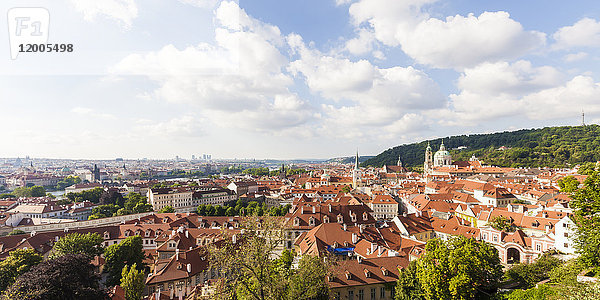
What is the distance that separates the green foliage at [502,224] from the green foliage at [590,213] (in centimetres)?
2309

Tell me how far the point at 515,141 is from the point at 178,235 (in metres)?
203

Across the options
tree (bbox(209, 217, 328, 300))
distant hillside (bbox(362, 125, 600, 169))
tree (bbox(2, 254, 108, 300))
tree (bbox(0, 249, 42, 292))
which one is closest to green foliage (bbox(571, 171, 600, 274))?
tree (bbox(209, 217, 328, 300))

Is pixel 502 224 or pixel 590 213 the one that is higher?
pixel 590 213

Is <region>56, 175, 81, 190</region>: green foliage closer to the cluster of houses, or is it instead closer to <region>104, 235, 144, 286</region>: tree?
the cluster of houses

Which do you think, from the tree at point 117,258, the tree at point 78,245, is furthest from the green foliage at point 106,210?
the tree at point 117,258

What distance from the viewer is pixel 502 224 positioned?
4022 cm

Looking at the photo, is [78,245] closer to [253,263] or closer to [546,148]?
[253,263]

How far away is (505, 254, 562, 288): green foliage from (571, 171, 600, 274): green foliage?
7.72 m

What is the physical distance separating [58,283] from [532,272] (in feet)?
122

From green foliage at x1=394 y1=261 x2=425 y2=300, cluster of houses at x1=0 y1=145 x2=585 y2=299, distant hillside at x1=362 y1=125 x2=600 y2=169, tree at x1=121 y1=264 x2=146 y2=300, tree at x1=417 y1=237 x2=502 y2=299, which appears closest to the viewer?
tree at x1=417 y1=237 x2=502 y2=299

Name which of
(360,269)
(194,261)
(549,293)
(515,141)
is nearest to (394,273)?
(360,269)

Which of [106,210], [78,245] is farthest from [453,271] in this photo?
[106,210]

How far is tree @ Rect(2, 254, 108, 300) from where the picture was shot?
20.3m

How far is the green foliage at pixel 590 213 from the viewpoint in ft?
55.1
